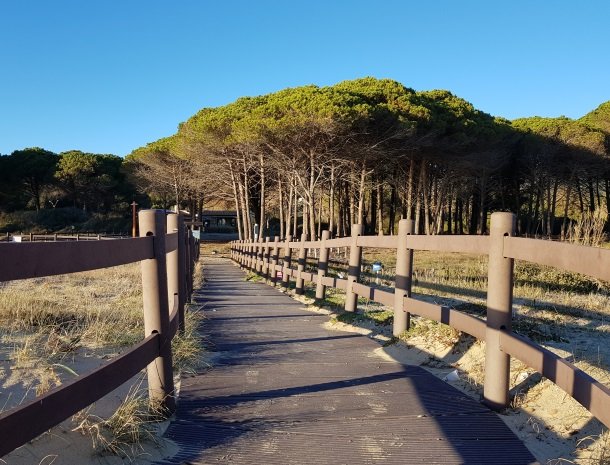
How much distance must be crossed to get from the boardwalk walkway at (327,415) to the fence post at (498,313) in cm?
14

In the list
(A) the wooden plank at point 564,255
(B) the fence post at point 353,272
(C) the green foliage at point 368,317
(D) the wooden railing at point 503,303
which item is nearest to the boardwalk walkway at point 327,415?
(D) the wooden railing at point 503,303

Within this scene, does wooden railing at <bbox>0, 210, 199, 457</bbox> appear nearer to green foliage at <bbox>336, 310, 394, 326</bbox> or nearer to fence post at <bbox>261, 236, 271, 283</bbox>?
green foliage at <bbox>336, 310, 394, 326</bbox>

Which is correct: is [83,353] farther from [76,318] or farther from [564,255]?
[564,255]

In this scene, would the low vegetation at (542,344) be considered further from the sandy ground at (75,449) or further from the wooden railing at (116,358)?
the wooden railing at (116,358)

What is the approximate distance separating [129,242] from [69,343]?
2.77m

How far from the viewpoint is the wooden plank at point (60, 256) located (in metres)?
1.99

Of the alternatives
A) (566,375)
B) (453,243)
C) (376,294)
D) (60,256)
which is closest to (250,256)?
(376,294)

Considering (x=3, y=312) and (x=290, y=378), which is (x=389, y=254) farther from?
(x=290, y=378)

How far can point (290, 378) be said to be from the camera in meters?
4.11

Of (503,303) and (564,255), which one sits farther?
(503,303)

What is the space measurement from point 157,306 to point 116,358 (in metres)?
0.60

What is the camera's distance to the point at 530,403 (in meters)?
3.45

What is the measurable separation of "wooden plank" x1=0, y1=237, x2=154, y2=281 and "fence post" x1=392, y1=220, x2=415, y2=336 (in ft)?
9.73

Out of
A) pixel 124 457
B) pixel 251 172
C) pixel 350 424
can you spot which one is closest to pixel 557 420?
pixel 350 424
